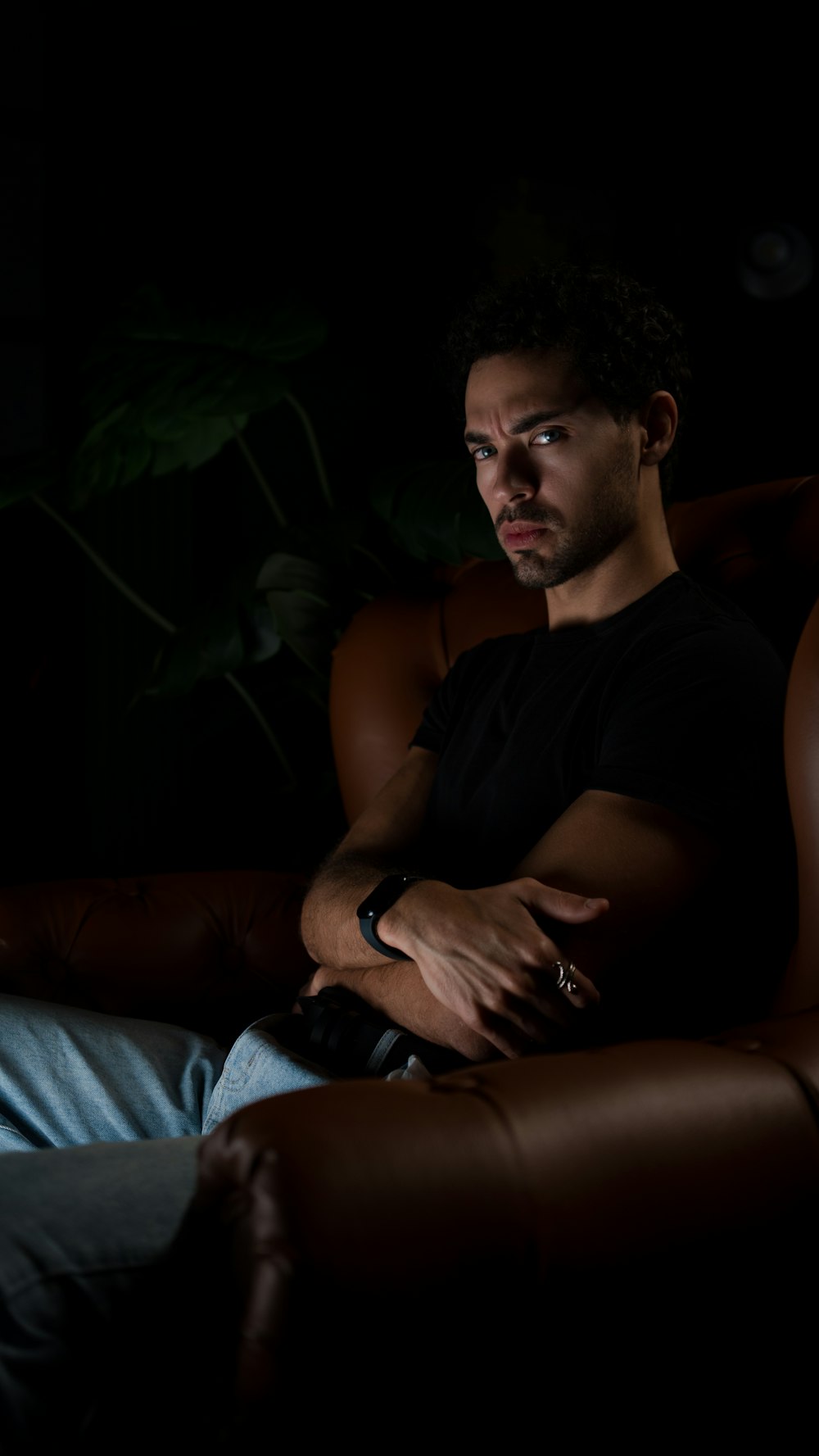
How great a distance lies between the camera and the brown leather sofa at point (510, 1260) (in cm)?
50

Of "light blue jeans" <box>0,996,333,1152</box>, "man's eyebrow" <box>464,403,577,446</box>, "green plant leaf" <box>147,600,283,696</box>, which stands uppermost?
"man's eyebrow" <box>464,403,577,446</box>

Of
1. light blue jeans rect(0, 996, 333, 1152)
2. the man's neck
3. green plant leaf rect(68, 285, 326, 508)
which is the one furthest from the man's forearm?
green plant leaf rect(68, 285, 326, 508)

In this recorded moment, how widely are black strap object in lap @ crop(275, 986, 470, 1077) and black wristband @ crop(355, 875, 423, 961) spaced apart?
7cm

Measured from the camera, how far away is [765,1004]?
107 centimetres

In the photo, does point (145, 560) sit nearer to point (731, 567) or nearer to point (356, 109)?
Answer: point (356, 109)

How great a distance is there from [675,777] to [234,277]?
6.85 ft

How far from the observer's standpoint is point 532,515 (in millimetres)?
1388

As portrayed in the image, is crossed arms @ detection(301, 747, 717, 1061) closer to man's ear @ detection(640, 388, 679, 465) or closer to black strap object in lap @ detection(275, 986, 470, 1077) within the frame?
black strap object in lap @ detection(275, 986, 470, 1077)

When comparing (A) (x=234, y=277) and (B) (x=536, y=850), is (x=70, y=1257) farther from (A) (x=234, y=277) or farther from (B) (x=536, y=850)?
(A) (x=234, y=277)

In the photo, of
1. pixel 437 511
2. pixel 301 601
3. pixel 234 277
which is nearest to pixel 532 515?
pixel 437 511

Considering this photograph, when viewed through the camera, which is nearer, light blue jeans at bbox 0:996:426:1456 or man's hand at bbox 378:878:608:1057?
light blue jeans at bbox 0:996:426:1456

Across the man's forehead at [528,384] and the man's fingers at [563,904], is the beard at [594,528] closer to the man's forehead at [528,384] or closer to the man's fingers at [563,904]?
the man's forehead at [528,384]

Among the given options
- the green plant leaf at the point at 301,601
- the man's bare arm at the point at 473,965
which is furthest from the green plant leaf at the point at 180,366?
the man's bare arm at the point at 473,965

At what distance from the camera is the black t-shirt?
1.02m
